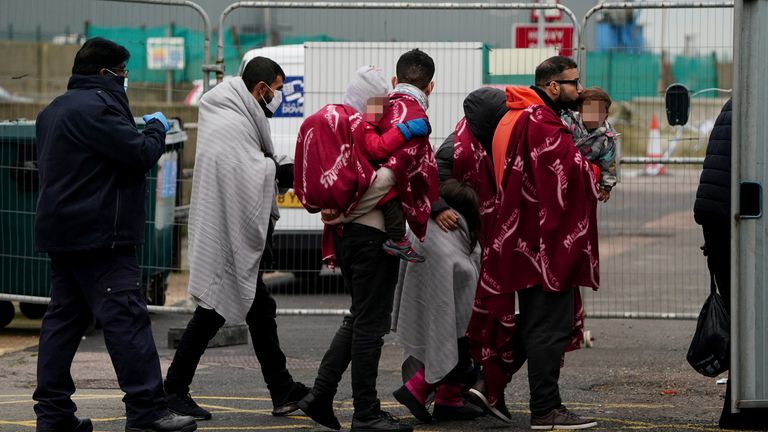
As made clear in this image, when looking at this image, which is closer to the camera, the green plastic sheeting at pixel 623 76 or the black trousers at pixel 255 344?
the black trousers at pixel 255 344

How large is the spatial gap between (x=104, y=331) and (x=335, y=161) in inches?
52.5

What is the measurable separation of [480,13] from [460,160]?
3178 mm

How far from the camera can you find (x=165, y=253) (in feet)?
34.0

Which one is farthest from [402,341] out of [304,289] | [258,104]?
[304,289]

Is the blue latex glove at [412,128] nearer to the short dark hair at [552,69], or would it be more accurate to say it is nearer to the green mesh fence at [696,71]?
the short dark hair at [552,69]

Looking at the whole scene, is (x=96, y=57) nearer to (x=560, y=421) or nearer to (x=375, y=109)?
(x=375, y=109)

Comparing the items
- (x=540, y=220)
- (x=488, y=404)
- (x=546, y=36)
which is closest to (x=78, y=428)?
(x=488, y=404)

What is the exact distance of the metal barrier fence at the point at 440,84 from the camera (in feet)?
32.1

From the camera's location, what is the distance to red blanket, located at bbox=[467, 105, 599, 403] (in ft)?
21.2

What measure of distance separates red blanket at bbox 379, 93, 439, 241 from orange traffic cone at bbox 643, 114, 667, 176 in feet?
11.9

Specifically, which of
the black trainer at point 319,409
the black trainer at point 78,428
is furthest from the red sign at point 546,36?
the black trainer at point 78,428

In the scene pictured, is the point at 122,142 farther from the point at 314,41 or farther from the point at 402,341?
the point at 314,41

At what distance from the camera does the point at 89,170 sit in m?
6.30

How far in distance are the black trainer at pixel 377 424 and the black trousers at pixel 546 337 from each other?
662mm
